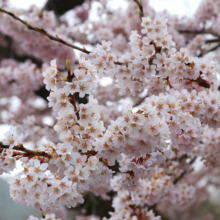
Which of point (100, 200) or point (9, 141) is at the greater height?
point (100, 200)

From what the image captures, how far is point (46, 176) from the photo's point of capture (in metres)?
1.19

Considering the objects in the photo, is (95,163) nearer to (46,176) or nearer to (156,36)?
(46,176)

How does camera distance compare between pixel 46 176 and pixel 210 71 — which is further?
pixel 210 71

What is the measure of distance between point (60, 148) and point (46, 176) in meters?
0.16

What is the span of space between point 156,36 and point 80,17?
535 centimetres

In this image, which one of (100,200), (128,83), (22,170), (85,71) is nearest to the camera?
(22,170)

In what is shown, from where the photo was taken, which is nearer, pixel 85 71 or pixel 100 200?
pixel 85 71

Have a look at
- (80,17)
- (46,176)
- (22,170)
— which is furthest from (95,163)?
(80,17)

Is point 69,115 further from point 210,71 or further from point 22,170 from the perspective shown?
point 210,71

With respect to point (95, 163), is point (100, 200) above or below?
above

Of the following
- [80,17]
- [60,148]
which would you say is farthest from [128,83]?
[80,17]

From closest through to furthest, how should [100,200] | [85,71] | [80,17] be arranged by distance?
1. [85,71]
2. [100,200]
3. [80,17]

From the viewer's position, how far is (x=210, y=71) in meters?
1.67

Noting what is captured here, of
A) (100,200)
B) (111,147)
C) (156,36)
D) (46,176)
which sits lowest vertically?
(46,176)
